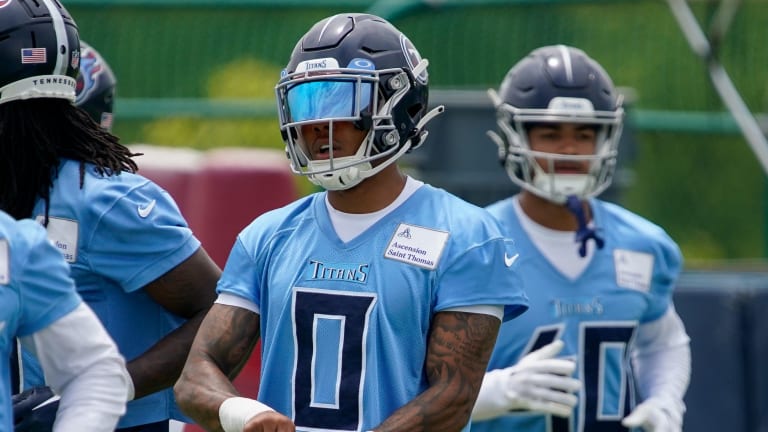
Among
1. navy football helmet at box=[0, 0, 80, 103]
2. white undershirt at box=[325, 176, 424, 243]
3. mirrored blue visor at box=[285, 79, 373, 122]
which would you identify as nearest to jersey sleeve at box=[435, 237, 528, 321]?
white undershirt at box=[325, 176, 424, 243]

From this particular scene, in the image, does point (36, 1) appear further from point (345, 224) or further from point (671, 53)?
point (671, 53)

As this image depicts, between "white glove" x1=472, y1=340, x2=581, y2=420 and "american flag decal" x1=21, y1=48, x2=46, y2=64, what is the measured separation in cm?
165

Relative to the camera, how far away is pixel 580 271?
5.05 metres

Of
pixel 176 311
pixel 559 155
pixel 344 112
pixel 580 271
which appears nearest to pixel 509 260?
pixel 344 112

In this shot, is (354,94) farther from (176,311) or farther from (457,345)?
(176,311)

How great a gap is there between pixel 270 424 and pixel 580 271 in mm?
1899

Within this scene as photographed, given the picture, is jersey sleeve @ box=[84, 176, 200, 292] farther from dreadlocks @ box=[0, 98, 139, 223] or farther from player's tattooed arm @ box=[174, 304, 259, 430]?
player's tattooed arm @ box=[174, 304, 259, 430]

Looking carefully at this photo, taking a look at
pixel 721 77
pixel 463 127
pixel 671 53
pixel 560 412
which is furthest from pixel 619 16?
pixel 560 412

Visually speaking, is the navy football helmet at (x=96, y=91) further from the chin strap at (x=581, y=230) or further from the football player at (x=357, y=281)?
the chin strap at (x=581, y=230)

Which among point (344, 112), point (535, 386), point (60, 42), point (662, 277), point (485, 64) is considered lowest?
point (535, 386)

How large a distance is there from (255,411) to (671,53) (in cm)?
625

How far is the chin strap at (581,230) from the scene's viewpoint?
199 inches

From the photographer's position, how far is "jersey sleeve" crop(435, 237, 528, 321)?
11.8 feet

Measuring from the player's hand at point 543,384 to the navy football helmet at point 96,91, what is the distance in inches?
61.2
